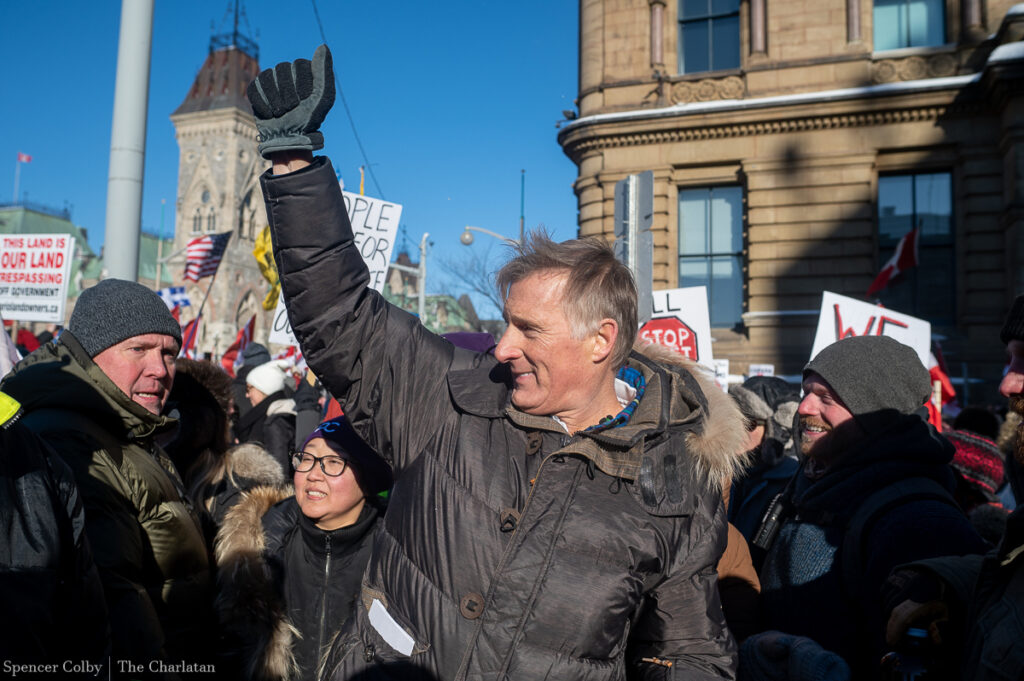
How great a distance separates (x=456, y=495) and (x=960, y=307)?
15.9m

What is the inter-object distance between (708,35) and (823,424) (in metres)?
16.0

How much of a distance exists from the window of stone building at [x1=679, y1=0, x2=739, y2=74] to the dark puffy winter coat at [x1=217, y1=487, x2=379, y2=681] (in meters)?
16.0

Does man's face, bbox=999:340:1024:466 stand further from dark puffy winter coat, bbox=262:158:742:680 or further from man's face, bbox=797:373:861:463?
dark puffy winter coat, bbox=262:158:742:680

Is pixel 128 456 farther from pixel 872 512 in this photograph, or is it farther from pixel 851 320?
pixel 851 320

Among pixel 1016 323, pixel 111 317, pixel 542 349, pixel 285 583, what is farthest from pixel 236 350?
pixel 1016 323

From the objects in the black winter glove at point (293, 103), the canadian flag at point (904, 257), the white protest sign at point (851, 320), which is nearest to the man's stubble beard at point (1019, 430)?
the black winter glove at point (293, 103)

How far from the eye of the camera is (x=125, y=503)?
97.7 inches

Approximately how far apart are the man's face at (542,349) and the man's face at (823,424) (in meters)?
1.18

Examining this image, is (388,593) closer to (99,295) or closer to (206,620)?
(206,620)

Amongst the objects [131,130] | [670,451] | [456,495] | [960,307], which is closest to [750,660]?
[670,451]

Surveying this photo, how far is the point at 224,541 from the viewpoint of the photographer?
3.06 meters

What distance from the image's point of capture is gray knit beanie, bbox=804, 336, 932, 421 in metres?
2.81

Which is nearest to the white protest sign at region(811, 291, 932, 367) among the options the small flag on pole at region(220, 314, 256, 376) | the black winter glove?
the black winter glove

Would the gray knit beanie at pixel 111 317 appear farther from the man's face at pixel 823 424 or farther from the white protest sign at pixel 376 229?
the white protest sign at pixel 376 229
